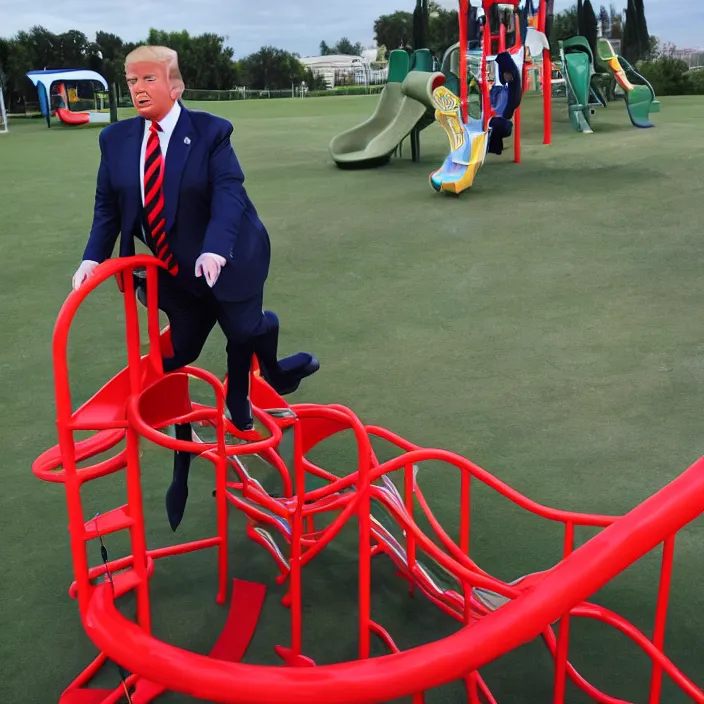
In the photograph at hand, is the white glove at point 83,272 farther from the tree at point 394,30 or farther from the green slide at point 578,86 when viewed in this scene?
the tree at point 394,30

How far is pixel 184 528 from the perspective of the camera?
3037 mm

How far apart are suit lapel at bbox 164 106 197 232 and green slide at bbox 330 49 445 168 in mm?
8284

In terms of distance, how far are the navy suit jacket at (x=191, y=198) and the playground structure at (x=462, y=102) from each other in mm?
6704

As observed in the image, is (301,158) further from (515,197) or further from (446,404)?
(446,404)

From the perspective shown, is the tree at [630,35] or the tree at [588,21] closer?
the tree at [588,21]

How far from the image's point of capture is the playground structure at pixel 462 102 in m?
8.70

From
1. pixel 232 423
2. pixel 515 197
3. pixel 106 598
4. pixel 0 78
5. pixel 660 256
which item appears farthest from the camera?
pixel 0 78

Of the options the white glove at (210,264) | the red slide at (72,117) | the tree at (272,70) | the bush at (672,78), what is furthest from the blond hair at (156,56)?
the tree at (272,70)

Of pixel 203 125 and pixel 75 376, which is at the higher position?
pixel 203 125

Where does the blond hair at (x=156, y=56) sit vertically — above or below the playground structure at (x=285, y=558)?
above

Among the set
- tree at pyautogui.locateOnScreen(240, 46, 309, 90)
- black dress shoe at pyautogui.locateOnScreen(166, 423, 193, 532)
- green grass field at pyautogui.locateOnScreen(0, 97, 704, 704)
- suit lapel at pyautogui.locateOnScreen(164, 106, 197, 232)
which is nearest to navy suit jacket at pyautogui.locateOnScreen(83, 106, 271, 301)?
suit lapel at pyautogui.locateOnScreen(164, 106, 197, 232)

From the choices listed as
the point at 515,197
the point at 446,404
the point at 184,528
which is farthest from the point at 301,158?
the point at 184,528

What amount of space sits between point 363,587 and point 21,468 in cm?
212

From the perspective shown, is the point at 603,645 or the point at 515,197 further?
the point at 515,197
